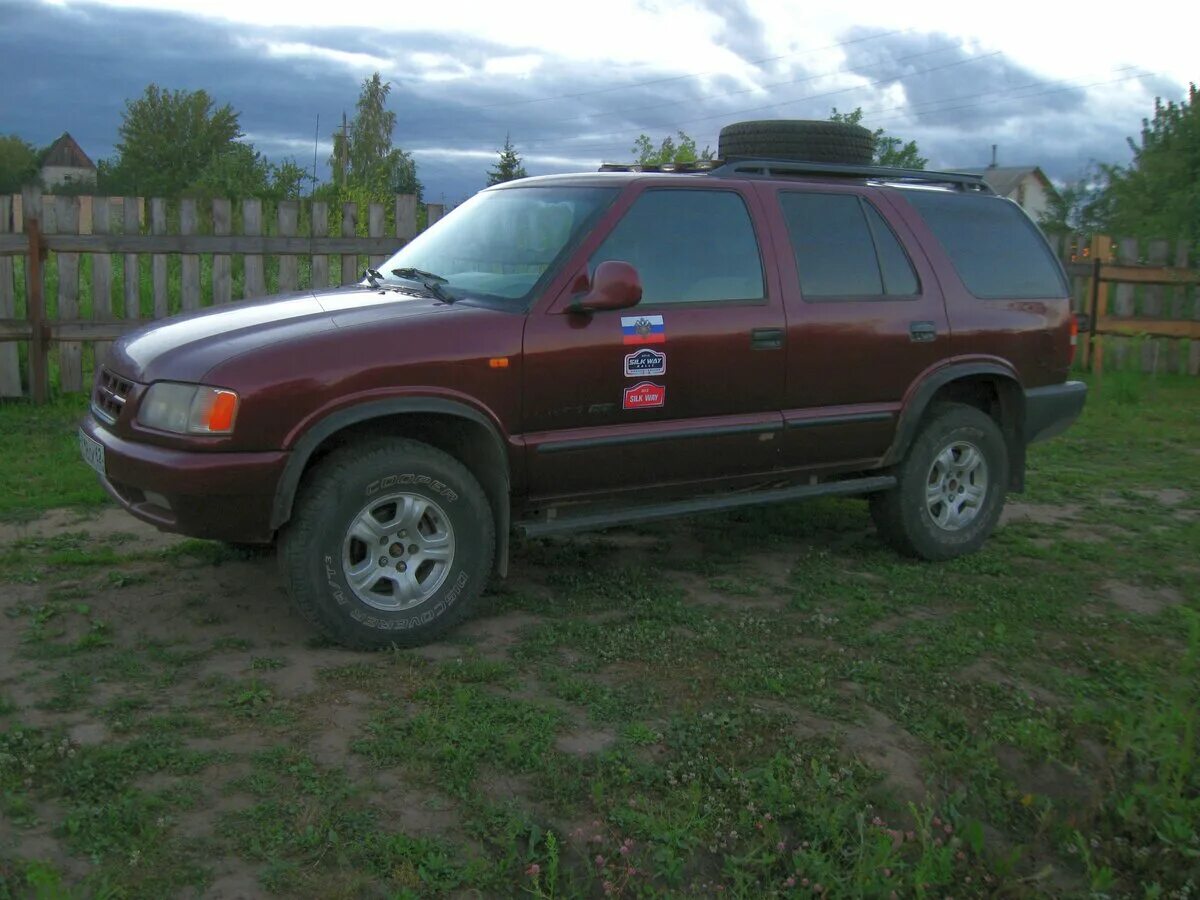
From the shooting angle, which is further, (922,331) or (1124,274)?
(1124,274)

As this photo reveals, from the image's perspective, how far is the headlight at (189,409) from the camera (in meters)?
4.41

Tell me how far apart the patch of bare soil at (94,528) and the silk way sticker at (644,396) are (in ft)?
8.43

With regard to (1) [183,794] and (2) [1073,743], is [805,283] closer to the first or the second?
(2) [1073,743]

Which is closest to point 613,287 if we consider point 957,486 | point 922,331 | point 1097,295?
point 922,331

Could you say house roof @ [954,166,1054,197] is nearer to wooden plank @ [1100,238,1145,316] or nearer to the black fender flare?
wooden plank @ [1100,238,1145,316]

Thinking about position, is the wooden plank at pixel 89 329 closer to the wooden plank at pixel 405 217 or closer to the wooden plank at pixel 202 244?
the wooden plank at pixel 202 244

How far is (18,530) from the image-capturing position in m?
6.31

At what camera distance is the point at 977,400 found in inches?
266

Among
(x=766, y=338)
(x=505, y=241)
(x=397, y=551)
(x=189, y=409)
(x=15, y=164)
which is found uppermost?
(x=15, y=164)

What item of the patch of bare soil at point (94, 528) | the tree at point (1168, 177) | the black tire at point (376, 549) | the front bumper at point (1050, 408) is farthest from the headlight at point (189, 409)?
the tree at point (1168, 177)

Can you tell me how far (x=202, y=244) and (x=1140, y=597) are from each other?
8009 mm

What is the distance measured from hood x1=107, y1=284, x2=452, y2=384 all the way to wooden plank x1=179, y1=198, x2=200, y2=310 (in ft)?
17.4

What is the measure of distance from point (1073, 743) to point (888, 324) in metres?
2.41

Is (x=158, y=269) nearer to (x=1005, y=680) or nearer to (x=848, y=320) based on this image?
(x=848, y=320)
